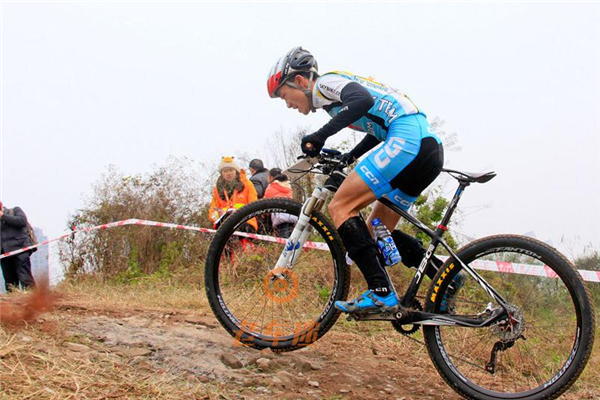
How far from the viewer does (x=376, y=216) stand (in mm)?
4090

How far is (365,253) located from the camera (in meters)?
3.64

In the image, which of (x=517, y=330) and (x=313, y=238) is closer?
(x=517, y=330)

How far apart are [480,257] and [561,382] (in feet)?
2.79

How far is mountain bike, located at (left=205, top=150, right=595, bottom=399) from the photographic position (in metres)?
3.28

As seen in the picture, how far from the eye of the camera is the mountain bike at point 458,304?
10.7ft

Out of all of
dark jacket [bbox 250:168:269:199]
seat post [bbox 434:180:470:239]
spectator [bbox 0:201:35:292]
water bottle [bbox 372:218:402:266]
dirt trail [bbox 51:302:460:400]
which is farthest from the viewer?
dark jacket [bbox 250:168:269:199]

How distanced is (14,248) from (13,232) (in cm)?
25

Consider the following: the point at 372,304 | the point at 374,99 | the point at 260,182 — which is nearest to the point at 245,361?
the point at 372,304

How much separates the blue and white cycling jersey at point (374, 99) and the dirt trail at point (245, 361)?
1.76 m

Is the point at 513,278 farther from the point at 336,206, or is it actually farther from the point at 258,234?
the point at 258,234

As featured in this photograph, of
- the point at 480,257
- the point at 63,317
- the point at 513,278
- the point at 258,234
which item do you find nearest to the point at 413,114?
the point at 480,257

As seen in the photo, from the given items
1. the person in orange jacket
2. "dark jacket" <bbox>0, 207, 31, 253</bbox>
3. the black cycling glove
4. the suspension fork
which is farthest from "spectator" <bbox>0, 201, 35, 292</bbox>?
the black cycling glove

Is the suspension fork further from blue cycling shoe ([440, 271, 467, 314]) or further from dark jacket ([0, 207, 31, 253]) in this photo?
dark jacket ([0, 207, 31, 253])

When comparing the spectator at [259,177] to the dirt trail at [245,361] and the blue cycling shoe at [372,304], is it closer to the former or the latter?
the dirt trail at [245,361]
